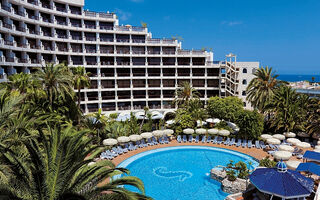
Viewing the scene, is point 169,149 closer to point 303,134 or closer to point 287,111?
point 287,111

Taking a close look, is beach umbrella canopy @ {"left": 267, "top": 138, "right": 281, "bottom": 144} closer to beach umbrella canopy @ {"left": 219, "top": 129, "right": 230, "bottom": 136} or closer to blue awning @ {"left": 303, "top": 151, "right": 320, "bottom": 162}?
beach umbrella canopy @ {"left": 219, "top": 129, "right": 230, "bottom": 136}

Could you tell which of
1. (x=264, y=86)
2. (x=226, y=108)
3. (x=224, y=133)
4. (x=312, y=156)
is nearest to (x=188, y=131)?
(x=224, y=133)

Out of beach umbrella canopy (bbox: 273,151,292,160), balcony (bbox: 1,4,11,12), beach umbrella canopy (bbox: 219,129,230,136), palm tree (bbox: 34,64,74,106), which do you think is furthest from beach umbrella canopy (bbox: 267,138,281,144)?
balcony (bbox: 1,4,11,12)

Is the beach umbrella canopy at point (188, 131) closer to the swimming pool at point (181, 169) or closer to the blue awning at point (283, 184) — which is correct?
the swimming pool at point (181, 169)

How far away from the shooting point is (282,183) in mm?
11664

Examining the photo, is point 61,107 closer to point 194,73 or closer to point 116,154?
point 116,154

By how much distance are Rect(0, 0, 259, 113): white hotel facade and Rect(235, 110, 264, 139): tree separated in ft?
56.7

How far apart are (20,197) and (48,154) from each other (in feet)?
5.87

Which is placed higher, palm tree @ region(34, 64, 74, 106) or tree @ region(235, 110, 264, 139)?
palm tree @ region(34, 64, 74, 106)

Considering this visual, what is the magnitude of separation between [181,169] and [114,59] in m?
29.8

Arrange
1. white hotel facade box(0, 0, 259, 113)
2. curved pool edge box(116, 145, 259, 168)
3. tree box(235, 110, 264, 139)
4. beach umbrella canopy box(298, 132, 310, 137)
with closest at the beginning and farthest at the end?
curved pool edge box(116, 145, 259, 168)
tree box(235, 110, 264, 139)
beach umbrella canopy box(298, 132, 310, 137)
white hotel facade box(0, 0, 259, 113)

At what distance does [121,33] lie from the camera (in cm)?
4331

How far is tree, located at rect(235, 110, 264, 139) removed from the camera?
2648 centimetres

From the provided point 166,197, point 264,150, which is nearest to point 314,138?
point 264,150
